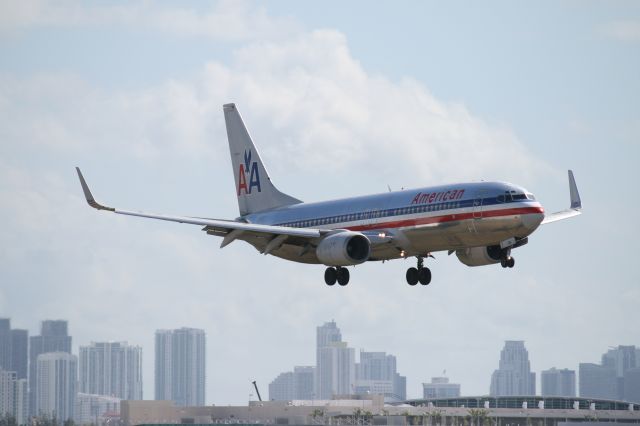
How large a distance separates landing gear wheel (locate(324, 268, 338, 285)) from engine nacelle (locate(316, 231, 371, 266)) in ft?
13.3

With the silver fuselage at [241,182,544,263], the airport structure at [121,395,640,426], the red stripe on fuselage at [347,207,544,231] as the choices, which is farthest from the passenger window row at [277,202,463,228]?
the airport structure at [121,395,640,426]

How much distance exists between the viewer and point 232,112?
356ft

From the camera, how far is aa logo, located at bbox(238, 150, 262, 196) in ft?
343

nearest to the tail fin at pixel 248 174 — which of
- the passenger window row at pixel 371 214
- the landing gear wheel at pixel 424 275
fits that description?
the passenger window row at pixel 371 214

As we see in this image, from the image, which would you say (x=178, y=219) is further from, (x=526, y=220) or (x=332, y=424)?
(x=332, y=424)

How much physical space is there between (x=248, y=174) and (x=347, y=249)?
19305mm

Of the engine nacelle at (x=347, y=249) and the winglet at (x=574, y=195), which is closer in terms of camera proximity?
the engine nacelle at (x=347, y=249)

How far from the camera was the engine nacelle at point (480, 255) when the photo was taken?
88812mm

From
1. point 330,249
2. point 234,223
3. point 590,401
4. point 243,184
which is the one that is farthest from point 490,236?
point 590,401

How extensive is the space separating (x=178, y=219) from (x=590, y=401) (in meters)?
108

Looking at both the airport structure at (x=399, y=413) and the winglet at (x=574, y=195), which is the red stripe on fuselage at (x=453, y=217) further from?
the airport structure at (x=399, y=413)

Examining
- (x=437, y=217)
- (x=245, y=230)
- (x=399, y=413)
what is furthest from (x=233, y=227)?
(x=399, y=413)

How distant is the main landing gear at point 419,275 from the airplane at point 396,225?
0.06 meters

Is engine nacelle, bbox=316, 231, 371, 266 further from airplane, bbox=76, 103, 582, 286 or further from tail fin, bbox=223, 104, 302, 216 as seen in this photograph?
tail fin, bbox=223, 104, 302, 216
